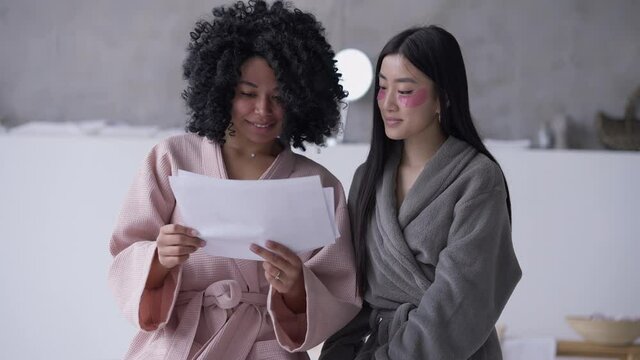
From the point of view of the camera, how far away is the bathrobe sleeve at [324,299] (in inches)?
68.7

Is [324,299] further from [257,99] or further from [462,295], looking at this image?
[257,99]

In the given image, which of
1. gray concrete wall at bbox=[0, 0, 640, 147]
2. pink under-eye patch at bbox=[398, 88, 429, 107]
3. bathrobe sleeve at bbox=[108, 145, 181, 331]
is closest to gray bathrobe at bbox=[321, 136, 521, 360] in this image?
pink under-eye patch at bbox=[398, 88, 429, 107]

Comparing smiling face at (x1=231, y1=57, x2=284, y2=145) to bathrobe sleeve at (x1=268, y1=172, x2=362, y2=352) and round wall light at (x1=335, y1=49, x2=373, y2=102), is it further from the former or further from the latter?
round wall light at (x1=335, y1=49, x2=373, y2=102)

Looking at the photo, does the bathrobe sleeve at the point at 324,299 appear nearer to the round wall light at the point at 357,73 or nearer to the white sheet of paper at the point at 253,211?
the white sheet of paper at the point at 253,211

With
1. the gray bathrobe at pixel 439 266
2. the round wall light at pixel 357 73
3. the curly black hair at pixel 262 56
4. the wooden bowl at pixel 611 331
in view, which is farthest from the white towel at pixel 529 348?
the round wall light at pixel 357 73

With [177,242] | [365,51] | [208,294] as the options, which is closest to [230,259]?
[208,294]

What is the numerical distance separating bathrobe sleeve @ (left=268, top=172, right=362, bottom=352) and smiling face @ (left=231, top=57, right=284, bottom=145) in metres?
0.21

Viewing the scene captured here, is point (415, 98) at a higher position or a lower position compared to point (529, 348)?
higher

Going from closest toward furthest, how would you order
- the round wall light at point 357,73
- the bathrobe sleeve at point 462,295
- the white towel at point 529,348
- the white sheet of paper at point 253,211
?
the white sheet of paper at point 253,211 → the bathrobe sleeve at point 462,295 → the white towel at point 529,348 → the round wall light at point 357,73

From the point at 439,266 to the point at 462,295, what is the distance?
75 mm

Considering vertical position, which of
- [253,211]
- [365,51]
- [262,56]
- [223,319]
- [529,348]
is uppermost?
[262,56]

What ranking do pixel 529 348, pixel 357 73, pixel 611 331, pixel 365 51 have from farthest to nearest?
pixel 365 51 → pixel 357 73 → pixel 529 348 → pixel 611 331

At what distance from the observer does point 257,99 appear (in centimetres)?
181

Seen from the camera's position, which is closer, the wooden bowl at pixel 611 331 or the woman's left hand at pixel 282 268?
the woman's left hand at pixel 282 268
